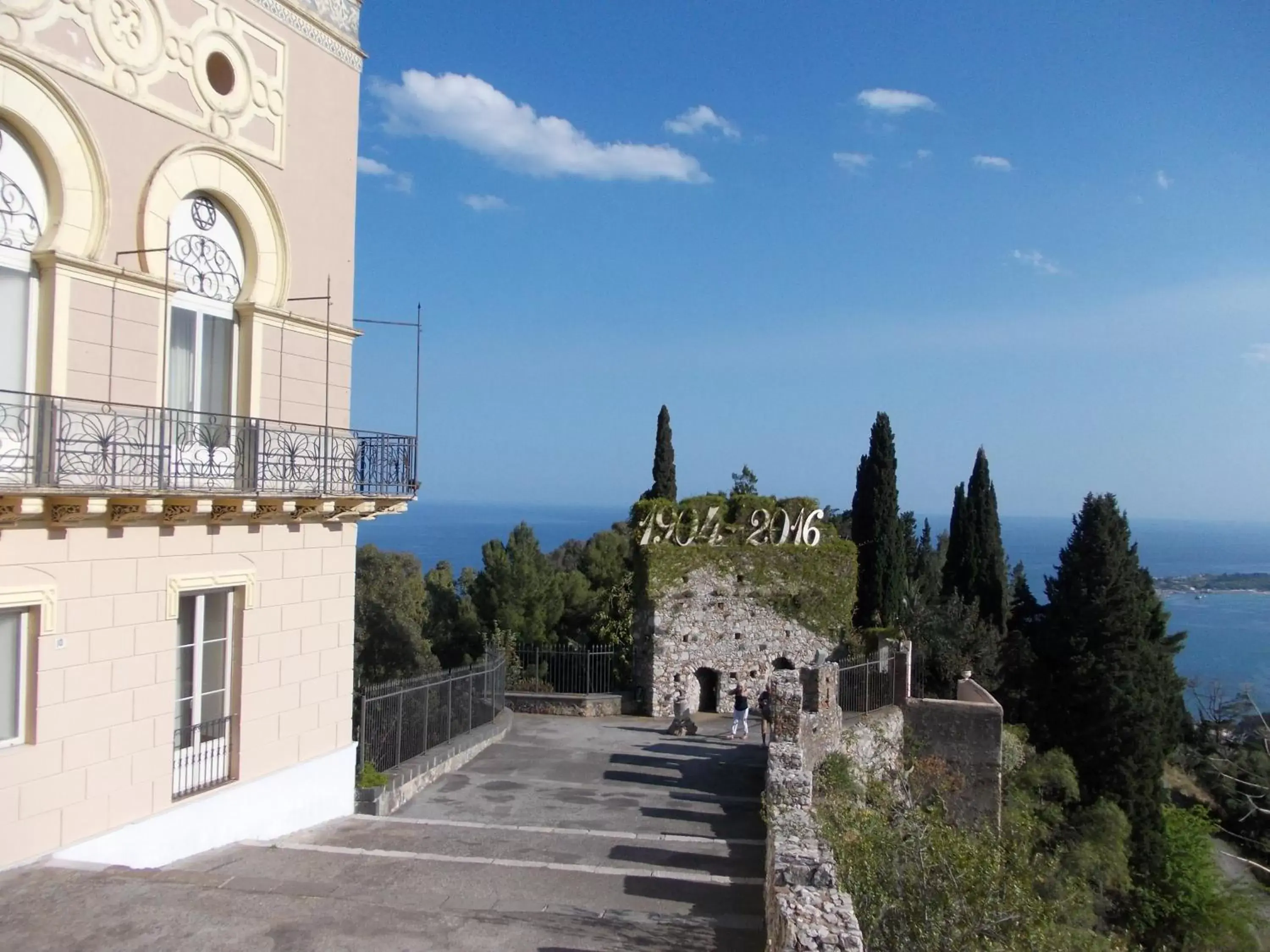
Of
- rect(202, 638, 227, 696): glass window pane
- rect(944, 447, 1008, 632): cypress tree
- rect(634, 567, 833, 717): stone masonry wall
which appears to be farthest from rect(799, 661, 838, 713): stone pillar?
rect(944, 447, 1008, 632): cypress tree

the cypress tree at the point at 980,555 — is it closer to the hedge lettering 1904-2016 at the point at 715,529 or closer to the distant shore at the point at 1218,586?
the hedge lettering 1904-2016 at the point at 715,529

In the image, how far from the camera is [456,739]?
18.6 metres

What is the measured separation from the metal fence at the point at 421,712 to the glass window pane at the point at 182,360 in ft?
20.8

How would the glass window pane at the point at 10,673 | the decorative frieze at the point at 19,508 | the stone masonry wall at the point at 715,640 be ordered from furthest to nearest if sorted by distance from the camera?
the stone masonry wall at the point at 715,640 < the glass window pane at the point at 10,673 < the decorative frieze at the point at 19,508

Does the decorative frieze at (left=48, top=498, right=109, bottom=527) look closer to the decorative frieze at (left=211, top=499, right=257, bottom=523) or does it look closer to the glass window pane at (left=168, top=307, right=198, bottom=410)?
the decorative frieze at (left=211, top=499, right=257, bottom=523)

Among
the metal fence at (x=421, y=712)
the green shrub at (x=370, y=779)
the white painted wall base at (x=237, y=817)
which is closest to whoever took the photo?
the white painted wall base at (x=237, y=817)

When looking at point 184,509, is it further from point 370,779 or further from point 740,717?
point 740,717

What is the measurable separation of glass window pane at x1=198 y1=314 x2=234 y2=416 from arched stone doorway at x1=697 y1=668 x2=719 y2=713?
17379 millimetres

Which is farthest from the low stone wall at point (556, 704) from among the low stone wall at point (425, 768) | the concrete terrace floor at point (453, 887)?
the concrete terrace floor at point (453, 887)

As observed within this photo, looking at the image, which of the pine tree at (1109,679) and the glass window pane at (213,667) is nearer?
the glass window pane at (213,667)

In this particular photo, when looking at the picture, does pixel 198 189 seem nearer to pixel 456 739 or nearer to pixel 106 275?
pixel 106 275

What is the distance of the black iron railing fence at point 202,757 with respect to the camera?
10297 mm

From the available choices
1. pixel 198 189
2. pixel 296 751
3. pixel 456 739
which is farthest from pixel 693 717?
pixel 198 189

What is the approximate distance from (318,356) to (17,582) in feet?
15.8
